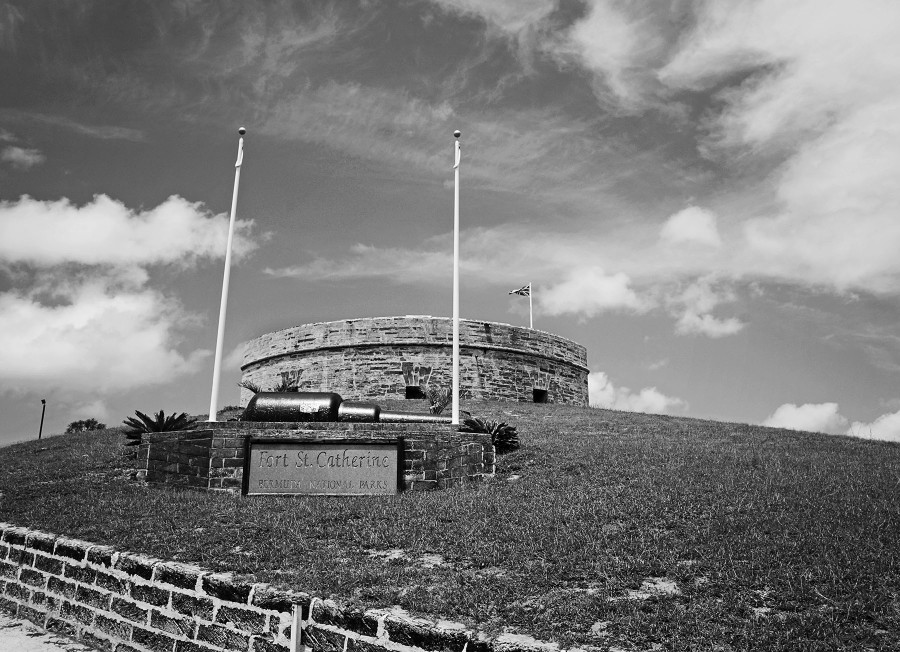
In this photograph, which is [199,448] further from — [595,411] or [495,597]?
[595,411]

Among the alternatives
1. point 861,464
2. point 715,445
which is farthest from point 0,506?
point 861,464

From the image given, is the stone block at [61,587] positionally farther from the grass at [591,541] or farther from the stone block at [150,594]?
the stone block at [150,594]

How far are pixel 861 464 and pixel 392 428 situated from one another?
5.96 meters

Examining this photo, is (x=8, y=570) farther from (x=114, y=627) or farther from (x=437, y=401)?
(x=437, y=401)

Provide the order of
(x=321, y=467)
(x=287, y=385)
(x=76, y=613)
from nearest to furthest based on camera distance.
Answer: (x=76, y=613)
(x=321, y=467)
(x=287, y=385)

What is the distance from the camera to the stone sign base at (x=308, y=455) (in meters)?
7.98

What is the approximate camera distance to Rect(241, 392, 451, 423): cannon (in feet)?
28.6

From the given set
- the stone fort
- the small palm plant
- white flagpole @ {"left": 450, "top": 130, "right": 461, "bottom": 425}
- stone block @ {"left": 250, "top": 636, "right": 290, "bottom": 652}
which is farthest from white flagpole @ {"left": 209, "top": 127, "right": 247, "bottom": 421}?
the stone fort

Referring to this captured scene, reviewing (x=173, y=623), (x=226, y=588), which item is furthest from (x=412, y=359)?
(x=226, y=588)

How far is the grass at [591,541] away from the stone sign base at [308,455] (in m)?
0.33

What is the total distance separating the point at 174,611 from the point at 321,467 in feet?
10.9

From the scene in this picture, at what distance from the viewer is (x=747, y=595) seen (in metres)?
3.85

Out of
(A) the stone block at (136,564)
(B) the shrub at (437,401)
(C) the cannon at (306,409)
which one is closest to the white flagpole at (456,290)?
(C) the cannon at (306,409)

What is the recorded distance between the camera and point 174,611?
4.68 metres
